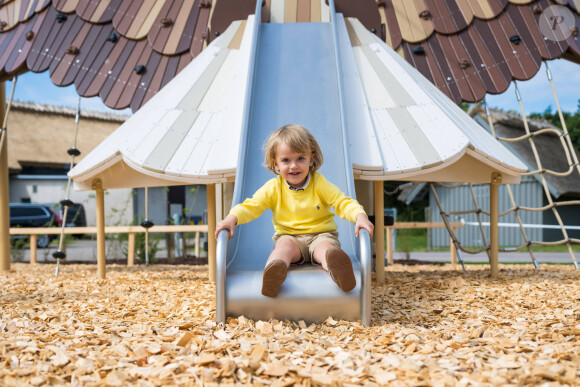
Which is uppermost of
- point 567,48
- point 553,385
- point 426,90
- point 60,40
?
point 60,40

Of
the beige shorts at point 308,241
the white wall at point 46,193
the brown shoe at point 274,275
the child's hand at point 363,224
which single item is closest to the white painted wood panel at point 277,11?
the beige shorts at point 308,241

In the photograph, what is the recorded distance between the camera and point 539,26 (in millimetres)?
5832

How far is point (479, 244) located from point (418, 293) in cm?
1320

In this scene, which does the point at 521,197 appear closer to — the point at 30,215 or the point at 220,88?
the point at 220,88

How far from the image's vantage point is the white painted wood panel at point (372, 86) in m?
4.40

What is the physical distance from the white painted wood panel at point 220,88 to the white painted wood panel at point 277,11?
0.77m

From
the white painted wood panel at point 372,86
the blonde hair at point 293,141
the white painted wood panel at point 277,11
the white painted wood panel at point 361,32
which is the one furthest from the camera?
the white painted wood panel at point 277,11

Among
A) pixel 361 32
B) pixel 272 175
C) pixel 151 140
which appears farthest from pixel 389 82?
pixel 151 140

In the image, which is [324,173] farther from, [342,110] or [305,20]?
[305,20]

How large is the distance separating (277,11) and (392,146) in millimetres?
2462

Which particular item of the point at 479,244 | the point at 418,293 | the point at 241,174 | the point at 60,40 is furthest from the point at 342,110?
the point at 479,244

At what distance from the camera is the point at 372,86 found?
459 centimetres

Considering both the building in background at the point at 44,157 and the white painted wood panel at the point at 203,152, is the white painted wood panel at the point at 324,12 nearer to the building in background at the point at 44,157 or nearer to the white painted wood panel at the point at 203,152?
the white painted wood panel at the point at 203,152

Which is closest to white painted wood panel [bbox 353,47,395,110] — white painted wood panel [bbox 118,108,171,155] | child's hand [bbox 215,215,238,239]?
white painted wood panel [bbox 118,108,171,155]
